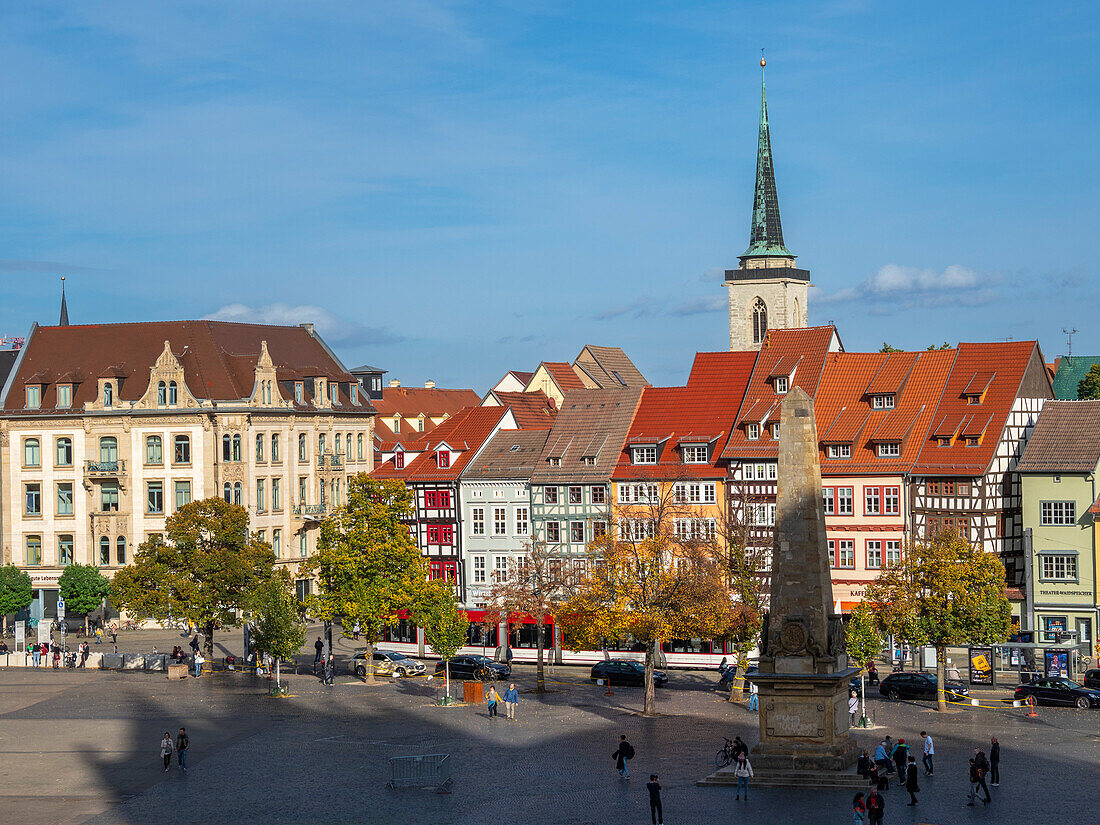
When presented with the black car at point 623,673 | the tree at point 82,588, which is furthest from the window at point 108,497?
the black car at point 623,673

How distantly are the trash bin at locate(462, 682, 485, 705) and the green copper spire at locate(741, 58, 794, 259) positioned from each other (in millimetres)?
96938

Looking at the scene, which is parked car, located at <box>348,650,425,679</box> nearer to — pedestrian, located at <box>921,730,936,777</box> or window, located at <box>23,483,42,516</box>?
pedestrian, located at <box>921,730,936,777</box>

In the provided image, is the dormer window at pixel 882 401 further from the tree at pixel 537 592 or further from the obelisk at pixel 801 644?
the obelisk at pixel 801 644

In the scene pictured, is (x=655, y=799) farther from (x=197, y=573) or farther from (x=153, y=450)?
(x=153, y=450)

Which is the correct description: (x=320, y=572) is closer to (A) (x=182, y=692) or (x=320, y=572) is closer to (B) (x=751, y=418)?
(A) (x=182, y=692)

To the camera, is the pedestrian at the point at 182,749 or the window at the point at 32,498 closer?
the pedestrian at the point at 182,749

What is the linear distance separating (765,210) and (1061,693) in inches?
3973

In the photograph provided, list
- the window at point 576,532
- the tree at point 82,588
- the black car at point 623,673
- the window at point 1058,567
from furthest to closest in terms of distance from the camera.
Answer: the tree at point 82,588, the window at point 576,532, the window at point 1058,567, the black car at point 623,673

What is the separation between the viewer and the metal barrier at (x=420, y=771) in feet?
160

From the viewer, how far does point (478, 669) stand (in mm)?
75938

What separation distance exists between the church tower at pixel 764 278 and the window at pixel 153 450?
6834 centimetres

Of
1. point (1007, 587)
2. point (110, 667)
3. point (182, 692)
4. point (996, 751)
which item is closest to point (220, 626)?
point (110, 667)

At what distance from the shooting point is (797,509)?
1902 inches

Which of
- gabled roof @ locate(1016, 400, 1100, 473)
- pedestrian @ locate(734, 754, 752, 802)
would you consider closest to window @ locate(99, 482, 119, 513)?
gabled roof @ locate(1016, 400, 1100, 473)
